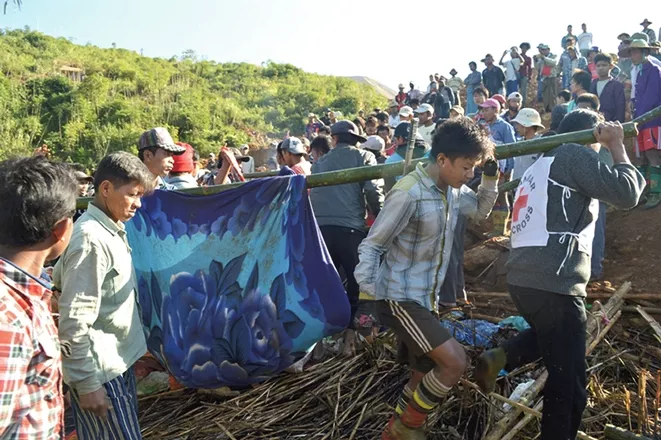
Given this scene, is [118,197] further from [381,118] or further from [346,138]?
[381,118]

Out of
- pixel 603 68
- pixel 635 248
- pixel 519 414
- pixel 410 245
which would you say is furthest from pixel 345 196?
pixel 603 68

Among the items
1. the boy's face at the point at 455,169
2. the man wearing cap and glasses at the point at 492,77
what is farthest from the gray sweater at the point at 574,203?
the man wearing cap and glasses at the point at 492,77

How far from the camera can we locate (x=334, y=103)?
36.9 m

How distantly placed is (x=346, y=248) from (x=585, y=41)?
1356 cm

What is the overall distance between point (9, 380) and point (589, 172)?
2.61 m

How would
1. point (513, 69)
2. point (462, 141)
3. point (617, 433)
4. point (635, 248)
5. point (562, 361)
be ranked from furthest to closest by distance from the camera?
point (513, 69)
point (635, 248)
point (462, 141)
point (562, 361)
point (617, 433)

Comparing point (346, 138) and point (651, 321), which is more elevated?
point (346, 138)

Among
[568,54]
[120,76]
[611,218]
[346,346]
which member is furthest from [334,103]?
[346,346]

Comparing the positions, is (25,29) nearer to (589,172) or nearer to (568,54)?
(568,54)

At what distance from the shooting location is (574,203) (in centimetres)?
280

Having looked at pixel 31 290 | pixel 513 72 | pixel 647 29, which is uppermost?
pixel 647 29

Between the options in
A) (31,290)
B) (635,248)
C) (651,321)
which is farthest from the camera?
(635,248)

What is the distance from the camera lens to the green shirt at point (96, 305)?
2.38 meters

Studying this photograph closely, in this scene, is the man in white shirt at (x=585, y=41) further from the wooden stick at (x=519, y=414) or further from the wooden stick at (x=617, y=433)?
the wooden stick at (x=617, y=433)
